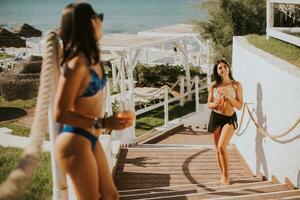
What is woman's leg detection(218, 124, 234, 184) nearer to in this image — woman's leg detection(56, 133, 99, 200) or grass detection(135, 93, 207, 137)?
woman's leg detection(56, 133, 99, 200)

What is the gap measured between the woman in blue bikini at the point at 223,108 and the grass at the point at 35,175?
2268 mm

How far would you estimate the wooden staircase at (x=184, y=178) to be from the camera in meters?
4.95

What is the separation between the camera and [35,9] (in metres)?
107

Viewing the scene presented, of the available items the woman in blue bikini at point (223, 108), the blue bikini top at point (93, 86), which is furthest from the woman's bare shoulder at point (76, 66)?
the woman in blue bikini at point (223, 108)

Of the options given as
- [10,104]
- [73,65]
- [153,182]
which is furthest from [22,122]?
[73,65]

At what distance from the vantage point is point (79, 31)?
7.07ft

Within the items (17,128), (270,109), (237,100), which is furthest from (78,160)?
(17,128)

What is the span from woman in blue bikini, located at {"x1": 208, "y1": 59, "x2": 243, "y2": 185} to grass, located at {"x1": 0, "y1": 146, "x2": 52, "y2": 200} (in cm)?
227

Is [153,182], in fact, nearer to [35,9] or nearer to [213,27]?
[213,27]

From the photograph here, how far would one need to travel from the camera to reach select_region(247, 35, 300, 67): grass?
6110 mm

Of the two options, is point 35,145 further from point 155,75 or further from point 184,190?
point 155,75

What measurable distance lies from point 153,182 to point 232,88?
1.71 m

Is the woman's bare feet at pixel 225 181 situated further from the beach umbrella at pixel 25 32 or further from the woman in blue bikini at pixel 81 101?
the beach umbrella at pixel 25 32

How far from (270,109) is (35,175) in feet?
11.4
